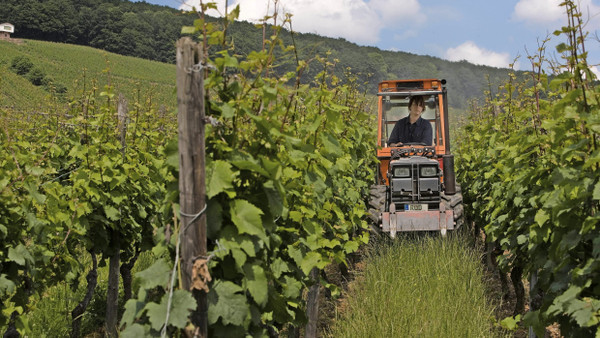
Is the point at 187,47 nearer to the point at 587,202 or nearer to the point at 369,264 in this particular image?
the point at 587,202

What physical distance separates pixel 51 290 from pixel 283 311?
4531 mm

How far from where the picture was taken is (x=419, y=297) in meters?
5.79

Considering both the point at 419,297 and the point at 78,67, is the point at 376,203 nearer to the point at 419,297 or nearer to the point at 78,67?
the point at 419,297

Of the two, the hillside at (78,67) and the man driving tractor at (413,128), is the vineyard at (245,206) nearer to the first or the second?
the man driving tractor at (413,128)

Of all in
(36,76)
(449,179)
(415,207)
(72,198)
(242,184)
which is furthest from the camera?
(36,76)

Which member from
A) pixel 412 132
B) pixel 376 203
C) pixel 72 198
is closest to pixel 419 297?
pixel 376 203

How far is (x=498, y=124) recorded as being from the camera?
7559 millimetres

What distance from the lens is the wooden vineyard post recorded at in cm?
234

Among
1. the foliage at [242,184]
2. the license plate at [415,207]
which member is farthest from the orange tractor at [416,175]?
the foliage at [242,184]

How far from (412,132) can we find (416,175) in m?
0.96

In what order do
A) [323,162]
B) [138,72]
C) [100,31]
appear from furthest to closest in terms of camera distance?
[100,31] → [138,72] → [323,162]

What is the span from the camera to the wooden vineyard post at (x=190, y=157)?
2340 millimetres

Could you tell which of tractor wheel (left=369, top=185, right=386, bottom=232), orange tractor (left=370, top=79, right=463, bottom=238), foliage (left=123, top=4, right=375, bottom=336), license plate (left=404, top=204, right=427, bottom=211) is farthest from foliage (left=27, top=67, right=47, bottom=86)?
foliage (left=123, top=4, right=375, bottom=336)

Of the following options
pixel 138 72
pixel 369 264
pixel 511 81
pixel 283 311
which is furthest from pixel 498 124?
pixel 138 72
